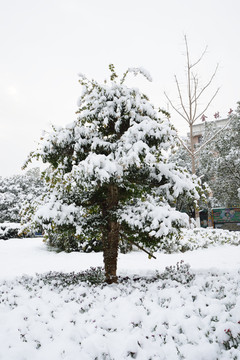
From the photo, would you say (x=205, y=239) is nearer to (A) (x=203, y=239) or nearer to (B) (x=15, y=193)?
(A) (x=203, y=239)

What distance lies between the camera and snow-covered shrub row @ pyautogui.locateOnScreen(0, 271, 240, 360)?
2.81 m

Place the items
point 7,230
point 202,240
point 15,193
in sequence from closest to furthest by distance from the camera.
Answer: point 202,240 → point 7,230 → point 15,193

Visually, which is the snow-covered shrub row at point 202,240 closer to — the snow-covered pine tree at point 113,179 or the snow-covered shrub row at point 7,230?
the snow-covered pine tree at point 113,179

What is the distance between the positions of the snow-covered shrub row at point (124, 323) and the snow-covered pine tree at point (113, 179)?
1.02 metres

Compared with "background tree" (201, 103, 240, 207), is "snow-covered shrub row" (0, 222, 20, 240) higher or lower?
lower

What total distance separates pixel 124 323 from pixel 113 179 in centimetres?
218

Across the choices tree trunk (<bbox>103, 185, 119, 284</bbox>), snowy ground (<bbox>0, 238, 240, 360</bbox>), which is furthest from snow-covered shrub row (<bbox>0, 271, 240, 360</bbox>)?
tree trunk (<bbox>103, 185, 119, 284</bbox>)

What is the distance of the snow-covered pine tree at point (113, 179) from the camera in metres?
4.70

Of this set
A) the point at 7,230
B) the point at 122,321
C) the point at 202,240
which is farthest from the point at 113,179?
the point at 7,230

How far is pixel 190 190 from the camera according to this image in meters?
5.19

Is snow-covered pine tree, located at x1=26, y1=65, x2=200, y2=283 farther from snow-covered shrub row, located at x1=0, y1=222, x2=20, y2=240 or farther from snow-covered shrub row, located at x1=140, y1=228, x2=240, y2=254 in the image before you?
snow-covered shrub row, located at x1=0, y1=222, x2=20, y2=240

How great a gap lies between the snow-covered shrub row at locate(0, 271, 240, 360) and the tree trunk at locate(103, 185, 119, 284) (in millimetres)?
572

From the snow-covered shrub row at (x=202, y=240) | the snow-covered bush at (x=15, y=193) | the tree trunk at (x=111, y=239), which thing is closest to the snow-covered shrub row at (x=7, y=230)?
the snow-covered bush at (x=15, y=193)

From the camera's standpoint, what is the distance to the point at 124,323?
11.0ft
